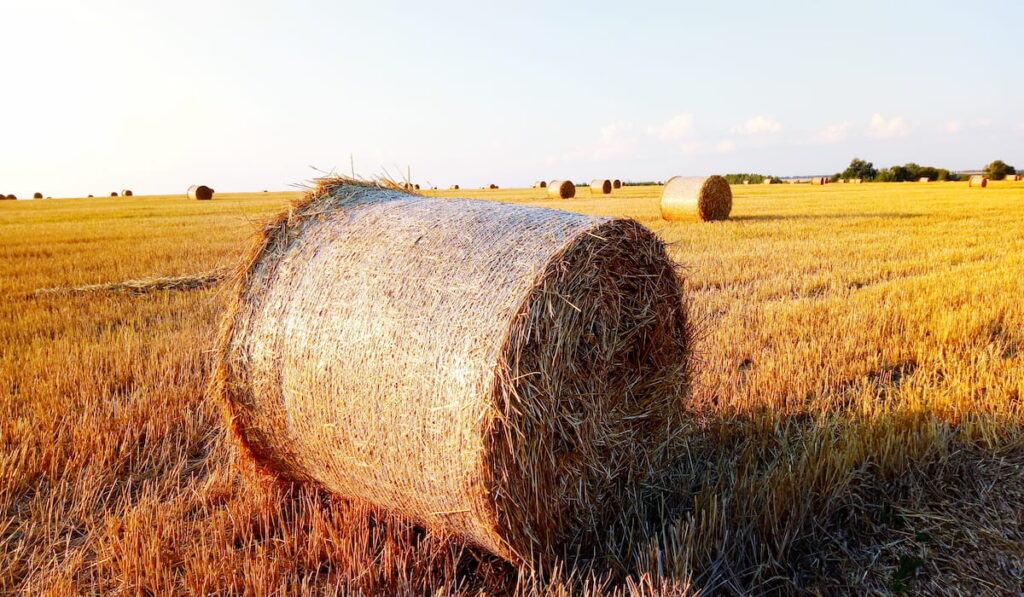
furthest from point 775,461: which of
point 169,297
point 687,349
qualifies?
point 169,297

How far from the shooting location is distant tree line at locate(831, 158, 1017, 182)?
52656 millimetres

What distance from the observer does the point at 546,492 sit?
2.74 metres

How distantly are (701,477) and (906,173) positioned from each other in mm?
66019

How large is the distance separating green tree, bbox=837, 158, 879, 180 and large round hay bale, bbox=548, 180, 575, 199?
142 feet

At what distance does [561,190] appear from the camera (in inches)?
1227

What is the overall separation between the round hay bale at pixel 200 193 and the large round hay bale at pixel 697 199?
2849 cm

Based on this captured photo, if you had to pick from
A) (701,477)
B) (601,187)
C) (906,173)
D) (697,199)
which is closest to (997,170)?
(906,173)

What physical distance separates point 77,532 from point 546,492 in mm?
2145

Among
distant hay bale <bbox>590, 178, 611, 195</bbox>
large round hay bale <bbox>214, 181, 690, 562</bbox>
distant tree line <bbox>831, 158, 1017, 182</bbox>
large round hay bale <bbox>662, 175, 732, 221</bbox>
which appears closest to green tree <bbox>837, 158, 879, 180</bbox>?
distant tree line <bbox>831, 158, 1017, 182</bbox>

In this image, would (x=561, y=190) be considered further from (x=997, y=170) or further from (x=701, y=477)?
(x=997, y=170)

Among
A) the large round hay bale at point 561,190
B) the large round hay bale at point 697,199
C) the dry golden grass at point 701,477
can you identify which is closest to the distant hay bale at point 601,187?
the large round hay bale at point 561,190

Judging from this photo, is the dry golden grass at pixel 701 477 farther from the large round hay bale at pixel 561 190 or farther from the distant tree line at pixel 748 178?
the distant tree line at pixel 748 178

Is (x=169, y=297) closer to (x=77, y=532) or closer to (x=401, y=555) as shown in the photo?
(x=77, y=532)

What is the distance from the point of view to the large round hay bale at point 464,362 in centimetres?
251
